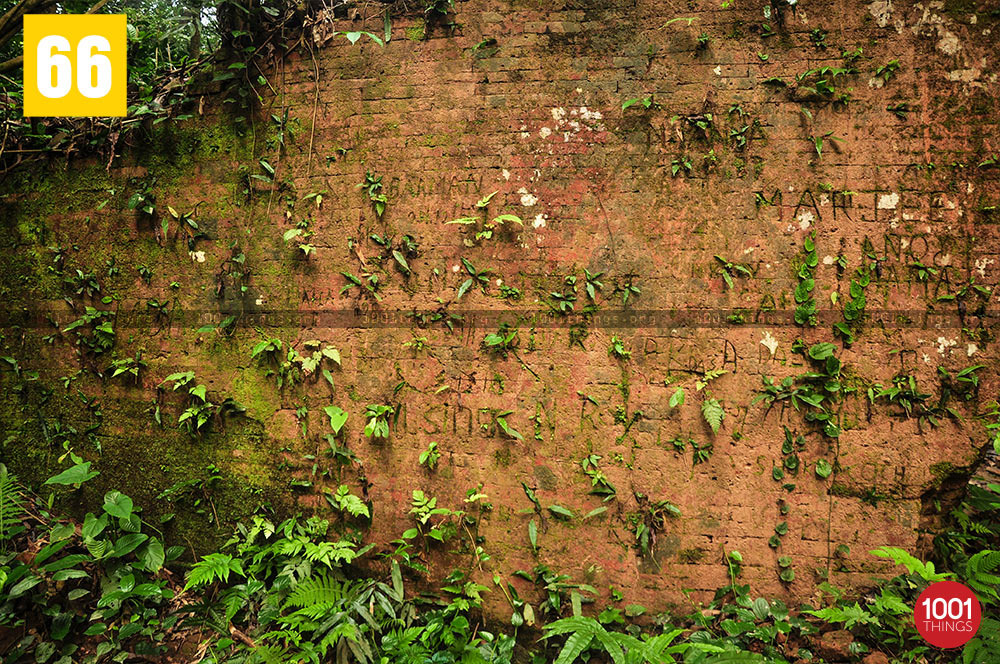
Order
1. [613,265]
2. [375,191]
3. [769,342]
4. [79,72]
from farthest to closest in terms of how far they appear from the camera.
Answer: [79,72] → [375,191] → [613,265] → [769,342]

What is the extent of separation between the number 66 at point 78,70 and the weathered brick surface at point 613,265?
0.81m

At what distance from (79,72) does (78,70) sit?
0.02 meters

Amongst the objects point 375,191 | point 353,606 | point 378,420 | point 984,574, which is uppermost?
point 375,191

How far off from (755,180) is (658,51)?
1095mm

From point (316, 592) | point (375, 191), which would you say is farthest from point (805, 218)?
point (316, 592)

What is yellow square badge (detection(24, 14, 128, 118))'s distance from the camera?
3.40m

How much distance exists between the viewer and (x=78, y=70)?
344cm

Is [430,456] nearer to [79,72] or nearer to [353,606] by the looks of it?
[353,606]

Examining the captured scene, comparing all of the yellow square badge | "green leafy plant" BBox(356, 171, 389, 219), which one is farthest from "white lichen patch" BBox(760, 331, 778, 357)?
the yellow square badge

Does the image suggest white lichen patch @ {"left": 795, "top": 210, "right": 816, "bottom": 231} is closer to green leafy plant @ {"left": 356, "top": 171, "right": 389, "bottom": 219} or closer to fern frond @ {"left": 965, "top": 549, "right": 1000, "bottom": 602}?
fern frond @ {"left": 965, "top": 549, "right": 1000, "bottom": 602}

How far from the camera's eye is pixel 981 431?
109 inches

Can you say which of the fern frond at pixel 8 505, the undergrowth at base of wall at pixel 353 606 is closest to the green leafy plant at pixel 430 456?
the undergrowth at base of wall at pixel 353 606

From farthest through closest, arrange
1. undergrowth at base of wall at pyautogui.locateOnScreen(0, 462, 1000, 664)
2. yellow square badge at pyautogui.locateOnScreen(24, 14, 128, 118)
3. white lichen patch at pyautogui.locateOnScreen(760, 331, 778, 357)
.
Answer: yellow square badge at pyautogui.locateOnScreen(24, 14, 128, 118)
white lichen patch at pyautogui.locateOnScreen(760, 331, 778, 357)
undergrowth at base of wall at pyautogui.locateOnScreen(0, 462, 1000, 664)

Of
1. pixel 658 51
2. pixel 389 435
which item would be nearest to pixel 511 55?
pixel 658 51
